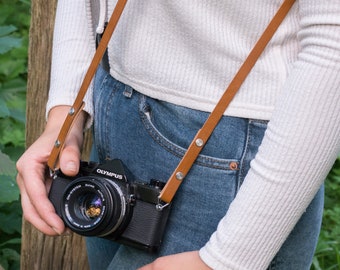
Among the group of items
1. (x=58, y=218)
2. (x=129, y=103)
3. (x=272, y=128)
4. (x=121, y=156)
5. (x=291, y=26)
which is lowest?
(x=58, y=218)

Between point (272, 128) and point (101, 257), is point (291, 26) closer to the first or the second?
point (272, 128)

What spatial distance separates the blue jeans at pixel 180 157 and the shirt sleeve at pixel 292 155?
0.09m

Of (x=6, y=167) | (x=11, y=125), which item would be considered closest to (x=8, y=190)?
(x=6, y=167)

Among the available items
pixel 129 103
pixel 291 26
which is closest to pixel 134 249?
pixel 129 103

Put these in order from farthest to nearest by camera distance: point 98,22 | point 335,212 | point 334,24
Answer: point 335,212 → point 98,22 → point 334,24

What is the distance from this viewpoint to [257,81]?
4.50ft

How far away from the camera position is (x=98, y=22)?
1687 millimetres

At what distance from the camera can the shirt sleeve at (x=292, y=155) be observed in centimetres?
122

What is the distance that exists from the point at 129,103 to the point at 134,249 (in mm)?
267

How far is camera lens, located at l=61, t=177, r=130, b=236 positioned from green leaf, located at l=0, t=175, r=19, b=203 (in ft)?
4.72

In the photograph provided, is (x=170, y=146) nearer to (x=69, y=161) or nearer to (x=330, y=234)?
(x=69, y=161)

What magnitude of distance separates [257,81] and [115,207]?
1.09 feet

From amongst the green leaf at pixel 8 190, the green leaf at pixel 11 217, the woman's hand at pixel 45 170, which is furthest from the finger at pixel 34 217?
the green leaf at pixel 11 217

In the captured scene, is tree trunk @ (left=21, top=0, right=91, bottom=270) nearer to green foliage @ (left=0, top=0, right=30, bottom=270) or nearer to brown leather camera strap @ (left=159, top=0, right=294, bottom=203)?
green foliage @ (left=0, top=0, right=30, bottom=270)
